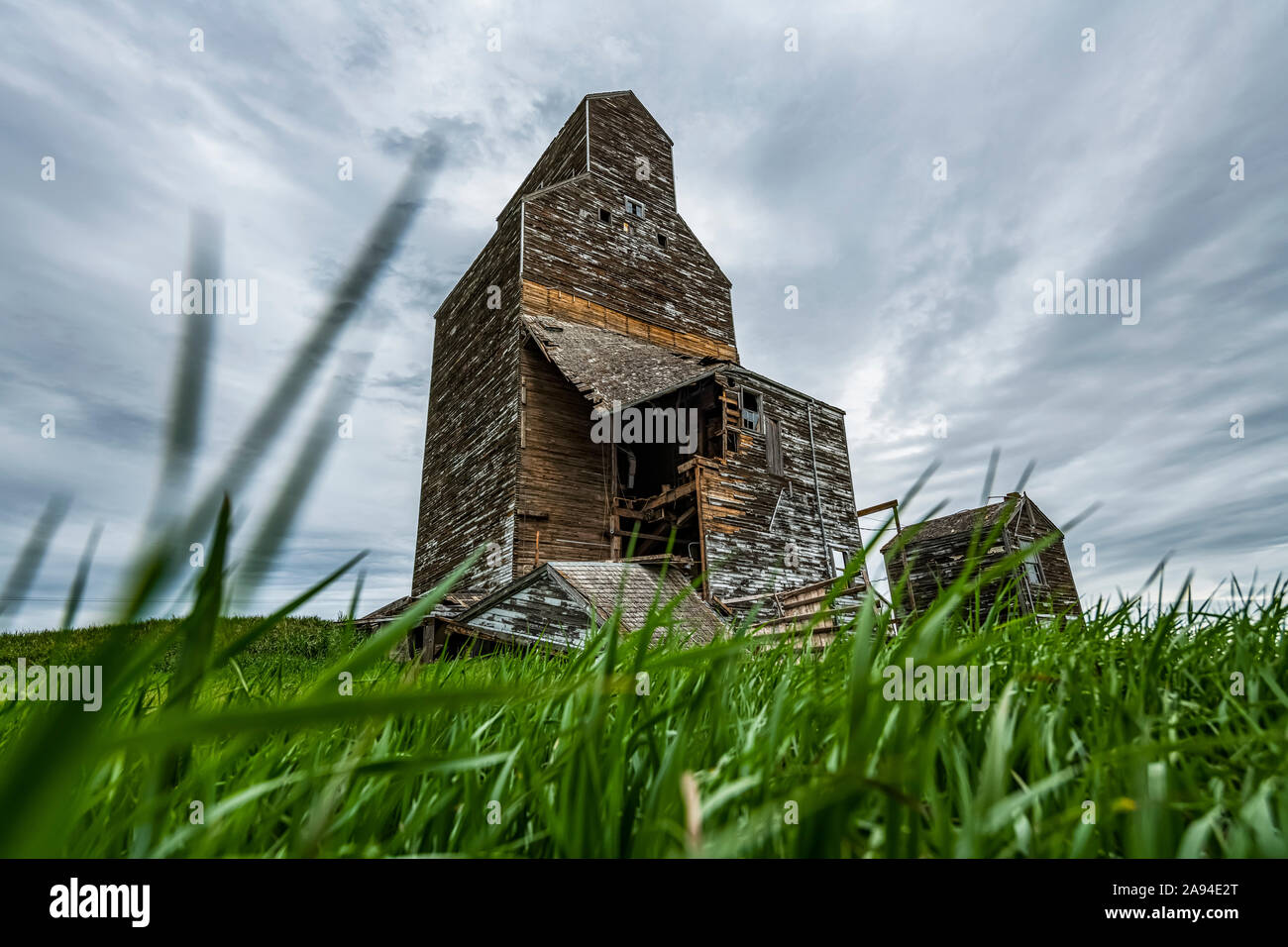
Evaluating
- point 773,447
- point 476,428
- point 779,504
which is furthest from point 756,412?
point 476,428

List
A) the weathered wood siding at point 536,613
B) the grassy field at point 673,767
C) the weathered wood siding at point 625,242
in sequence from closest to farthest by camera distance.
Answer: the grassy field at point 673,767, the weathered wood siding at point 536,613, the weathered wood siding at point 625,242

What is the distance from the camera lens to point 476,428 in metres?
18.9

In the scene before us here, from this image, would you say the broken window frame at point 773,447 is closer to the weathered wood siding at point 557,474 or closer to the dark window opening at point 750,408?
the dark window opening at point 750,408

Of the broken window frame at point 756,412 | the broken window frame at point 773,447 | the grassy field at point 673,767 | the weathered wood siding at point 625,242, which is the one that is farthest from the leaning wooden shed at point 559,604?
the weathered wood siding at point 625,242

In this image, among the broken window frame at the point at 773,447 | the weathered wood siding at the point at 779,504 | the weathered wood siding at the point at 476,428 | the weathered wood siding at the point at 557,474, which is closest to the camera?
the weathered wood siding at the point at 779,504

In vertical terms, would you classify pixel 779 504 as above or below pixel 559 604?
above

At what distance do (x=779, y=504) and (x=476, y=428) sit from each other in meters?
8.85

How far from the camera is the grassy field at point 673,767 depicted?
0.72 meters

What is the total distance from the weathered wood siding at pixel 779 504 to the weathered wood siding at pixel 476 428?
497 cm

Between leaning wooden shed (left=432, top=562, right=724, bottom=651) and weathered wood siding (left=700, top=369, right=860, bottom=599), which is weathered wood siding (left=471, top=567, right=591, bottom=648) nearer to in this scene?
leaning wooden shed (left=432, top=562, right=724, bottom=651)

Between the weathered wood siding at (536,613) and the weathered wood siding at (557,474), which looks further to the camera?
the weathered wood siding at (557,474)

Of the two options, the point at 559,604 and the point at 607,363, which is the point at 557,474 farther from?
the point at 559,604
